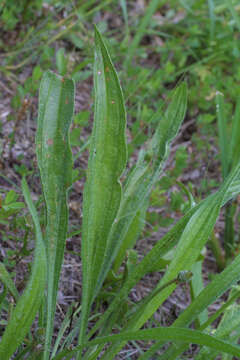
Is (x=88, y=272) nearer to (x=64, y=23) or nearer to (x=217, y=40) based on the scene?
(x=64, y=23)

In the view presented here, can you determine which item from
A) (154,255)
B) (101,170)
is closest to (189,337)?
(154,255)

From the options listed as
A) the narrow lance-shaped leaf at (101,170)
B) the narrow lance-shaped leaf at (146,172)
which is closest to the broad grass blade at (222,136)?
the narrow lance-shaped leaf at (146,172)

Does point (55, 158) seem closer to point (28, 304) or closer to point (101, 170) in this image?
point (101, 170)

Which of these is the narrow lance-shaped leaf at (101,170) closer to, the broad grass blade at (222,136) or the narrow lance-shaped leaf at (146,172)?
the narrow lance-shaped leaf at (146,172)

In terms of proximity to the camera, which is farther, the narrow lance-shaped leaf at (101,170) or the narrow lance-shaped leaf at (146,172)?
the narrow lance-shaped leaf at (146,172)

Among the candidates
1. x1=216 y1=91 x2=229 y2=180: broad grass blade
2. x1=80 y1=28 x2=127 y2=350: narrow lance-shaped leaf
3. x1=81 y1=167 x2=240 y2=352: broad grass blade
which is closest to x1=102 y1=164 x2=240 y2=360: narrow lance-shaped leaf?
x1=81 y1=167 x2=240 y2=352: broad grass blade

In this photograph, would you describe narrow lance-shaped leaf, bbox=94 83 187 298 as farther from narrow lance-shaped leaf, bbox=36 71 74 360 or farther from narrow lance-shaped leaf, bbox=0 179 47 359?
narrow lance-shaped leaf, bbox=0 179 47 359

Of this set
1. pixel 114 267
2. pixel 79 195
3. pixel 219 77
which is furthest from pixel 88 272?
pixel 219 77
